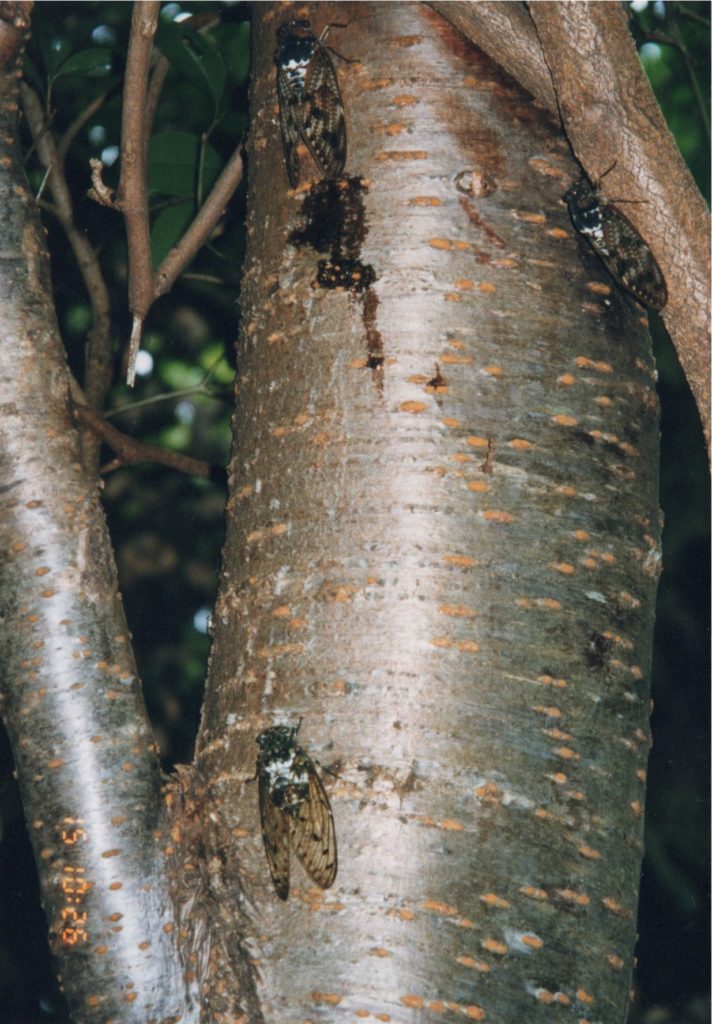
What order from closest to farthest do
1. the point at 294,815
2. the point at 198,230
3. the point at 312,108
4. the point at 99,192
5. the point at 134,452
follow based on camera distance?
the point at 294,815 → the point at 312,108 → the point at 99,192 → the point at 198,230 → the point at 134,452

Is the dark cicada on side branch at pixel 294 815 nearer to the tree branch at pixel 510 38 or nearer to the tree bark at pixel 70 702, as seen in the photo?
the tree bark at pixel 70 702

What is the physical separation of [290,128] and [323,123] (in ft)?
0.19

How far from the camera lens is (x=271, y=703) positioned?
1.48 meters

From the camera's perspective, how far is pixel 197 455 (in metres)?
3.98

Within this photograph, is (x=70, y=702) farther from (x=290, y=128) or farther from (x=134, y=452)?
(x=134, y=452)

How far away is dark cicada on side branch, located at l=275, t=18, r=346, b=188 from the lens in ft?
5.35

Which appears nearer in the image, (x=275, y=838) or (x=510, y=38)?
(x=275, y=838)

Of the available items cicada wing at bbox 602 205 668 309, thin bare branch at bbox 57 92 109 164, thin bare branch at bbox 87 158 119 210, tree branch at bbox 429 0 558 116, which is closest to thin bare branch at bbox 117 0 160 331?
thin bare branch at bbox 87 158 119 210

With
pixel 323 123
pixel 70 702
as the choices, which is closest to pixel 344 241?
pixel 323 123

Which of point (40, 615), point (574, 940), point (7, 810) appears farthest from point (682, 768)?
point (40, 615)

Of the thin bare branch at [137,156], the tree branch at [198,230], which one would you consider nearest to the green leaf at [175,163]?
the tree branch at [198,230]

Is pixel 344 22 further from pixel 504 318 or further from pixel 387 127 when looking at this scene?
pixel 504 318

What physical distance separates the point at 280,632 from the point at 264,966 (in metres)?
0.38

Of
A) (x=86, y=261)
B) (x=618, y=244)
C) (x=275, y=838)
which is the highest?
(x=618, y=244)
